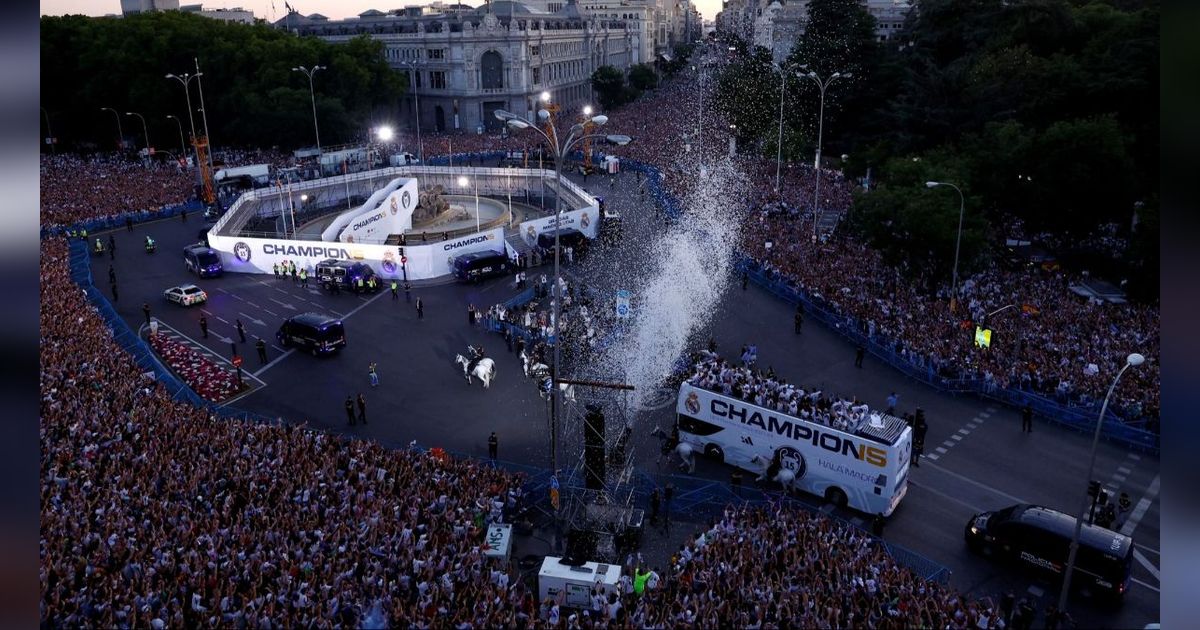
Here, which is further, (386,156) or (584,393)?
(386,156)

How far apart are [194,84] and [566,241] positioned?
5181 cm

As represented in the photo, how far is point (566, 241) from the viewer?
141ft

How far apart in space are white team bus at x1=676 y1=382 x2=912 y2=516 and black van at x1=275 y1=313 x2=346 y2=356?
14.3m

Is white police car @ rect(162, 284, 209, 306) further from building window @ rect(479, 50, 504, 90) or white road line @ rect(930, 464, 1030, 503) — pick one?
building window @ rect(479, 50, 504, 90)

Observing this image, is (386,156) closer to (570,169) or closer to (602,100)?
(570,169)

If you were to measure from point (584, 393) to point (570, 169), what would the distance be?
47.9 meters

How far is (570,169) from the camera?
235ft

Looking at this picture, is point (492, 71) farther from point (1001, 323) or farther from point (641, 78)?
point (1001, 323)

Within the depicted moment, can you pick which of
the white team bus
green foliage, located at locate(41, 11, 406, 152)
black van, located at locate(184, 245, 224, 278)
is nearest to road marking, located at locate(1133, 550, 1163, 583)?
the white team bus

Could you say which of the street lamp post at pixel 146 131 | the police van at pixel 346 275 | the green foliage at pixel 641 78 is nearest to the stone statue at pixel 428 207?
the police van at pixel 346 275

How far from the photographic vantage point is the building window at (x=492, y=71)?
3829 inches

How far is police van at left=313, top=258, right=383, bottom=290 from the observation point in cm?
3725
